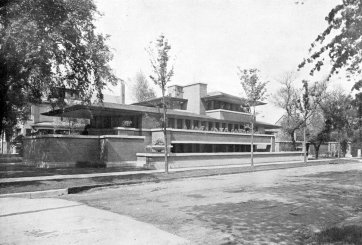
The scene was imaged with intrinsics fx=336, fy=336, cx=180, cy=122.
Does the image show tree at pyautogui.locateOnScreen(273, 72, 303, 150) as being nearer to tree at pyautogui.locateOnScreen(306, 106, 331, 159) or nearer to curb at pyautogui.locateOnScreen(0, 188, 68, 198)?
tree at pyautogui.locateOnScreen(306, 106, 331, 159)

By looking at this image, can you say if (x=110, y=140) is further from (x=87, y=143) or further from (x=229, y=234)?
(x=229, y=234)

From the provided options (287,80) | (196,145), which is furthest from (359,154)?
(196,145)

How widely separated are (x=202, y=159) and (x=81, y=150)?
10675 millimetres

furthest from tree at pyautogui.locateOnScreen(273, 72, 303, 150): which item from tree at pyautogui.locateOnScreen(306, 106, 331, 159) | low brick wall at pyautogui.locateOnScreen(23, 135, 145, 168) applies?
low brick wall at pyautogui.locateOnScreen(23, 135, 145, 168)

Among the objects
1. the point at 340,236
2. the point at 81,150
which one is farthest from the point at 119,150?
the point at 340,236

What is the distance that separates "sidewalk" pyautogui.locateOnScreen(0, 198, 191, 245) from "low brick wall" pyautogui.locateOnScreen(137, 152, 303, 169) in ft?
52.7

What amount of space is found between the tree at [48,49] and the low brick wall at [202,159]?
6.86m

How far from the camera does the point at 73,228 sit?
751 cm

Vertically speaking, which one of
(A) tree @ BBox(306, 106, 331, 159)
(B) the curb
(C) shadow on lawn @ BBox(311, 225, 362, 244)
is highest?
(A) tree @ BBox(306, 106, 331, 159)

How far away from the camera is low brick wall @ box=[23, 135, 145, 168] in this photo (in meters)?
25.9

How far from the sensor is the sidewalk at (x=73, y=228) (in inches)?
258

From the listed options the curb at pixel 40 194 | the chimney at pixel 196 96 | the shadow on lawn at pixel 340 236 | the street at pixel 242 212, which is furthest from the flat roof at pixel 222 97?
the shadow on lawn at pixel 340 236

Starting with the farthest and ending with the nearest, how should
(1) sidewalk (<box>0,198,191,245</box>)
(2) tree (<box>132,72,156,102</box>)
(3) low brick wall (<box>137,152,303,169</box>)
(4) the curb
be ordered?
1. (2) tree (<box>132,72,156,102</box>)
2. (3) low brick wall (<box>137,152,303,169</box>)
3. (4) the curb
4. (1) sidewalk (<box>0,198,191,245</box>)

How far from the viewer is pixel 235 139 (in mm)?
40812
